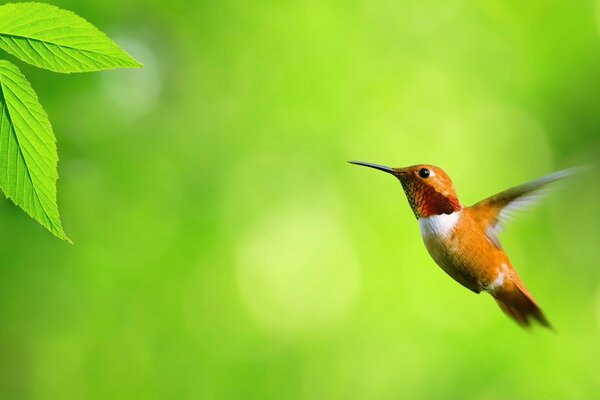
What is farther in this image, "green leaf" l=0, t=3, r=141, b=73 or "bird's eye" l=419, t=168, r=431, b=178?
"bird's eye" l=419, t=168, r=431, b=178

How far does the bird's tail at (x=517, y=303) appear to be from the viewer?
0.82 metres

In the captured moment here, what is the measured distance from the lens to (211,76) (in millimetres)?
6129

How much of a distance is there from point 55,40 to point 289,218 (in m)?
5.48

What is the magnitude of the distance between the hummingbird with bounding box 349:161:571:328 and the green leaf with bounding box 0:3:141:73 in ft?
0.64

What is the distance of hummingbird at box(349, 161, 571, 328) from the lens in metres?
0.67

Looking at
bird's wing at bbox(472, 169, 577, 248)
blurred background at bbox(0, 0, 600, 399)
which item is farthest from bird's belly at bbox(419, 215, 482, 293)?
blurred background at bbox(0, 0, 600, 399)

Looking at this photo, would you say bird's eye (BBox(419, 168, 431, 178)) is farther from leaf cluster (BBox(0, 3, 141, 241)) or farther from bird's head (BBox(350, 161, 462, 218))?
leaf cluster (BBox(0, 3, 141, 241))

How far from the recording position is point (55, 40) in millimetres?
435

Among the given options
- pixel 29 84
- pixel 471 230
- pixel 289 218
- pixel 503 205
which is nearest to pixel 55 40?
pixel 29 84

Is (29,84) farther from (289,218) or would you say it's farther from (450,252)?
(289,218)

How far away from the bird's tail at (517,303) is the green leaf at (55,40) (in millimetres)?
504

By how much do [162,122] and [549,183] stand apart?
501cm

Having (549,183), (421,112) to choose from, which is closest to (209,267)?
(421,112)

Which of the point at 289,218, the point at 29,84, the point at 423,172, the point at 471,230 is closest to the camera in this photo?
the point at 29,84
